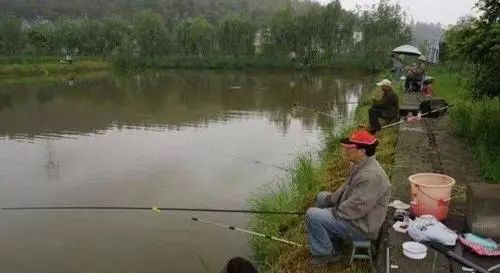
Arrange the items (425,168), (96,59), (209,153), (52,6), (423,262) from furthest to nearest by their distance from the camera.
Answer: (52,6) → (96,59) → (209,153) → (425,168) → (423,262)

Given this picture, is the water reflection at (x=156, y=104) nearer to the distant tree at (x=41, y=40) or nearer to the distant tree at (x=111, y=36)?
the distant tree at (x=41, y=40)

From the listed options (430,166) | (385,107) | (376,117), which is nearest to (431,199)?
(430,166)

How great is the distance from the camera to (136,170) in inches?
399

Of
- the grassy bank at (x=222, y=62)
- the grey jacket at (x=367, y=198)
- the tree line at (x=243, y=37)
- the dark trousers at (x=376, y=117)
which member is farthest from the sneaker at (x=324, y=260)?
the tree line at (x=243, y=37)

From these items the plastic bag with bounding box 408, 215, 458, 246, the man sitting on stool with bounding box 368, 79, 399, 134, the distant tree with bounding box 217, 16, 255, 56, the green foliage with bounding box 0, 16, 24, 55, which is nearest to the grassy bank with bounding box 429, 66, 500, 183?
the man sitting on stool with bounding box 368, 79, 399, 134

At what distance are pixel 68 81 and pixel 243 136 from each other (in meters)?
21.4

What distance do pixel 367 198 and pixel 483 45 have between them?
4360 millimetres

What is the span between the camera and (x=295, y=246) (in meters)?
5.23

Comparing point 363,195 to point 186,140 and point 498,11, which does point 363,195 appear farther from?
point 186,140

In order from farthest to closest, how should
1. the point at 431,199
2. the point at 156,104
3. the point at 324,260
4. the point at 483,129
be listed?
1. the point at 156,104
2. the point at 483,129
3. the point at 431,199
4. the point at 324,260

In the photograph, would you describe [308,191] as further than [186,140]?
No

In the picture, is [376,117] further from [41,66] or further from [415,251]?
[41,66]

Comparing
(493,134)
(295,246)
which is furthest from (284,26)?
(295,246)

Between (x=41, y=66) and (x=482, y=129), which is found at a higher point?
(x=482, y=129)
